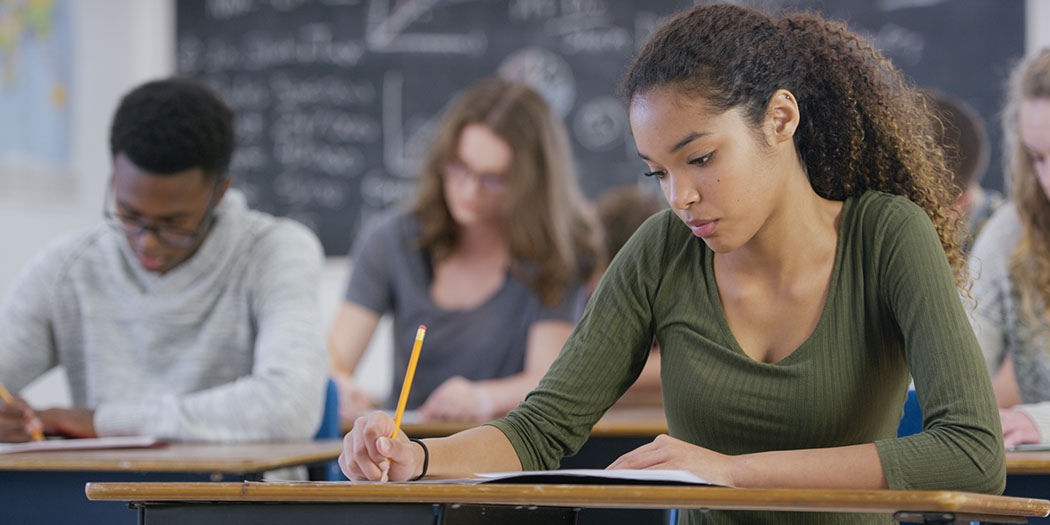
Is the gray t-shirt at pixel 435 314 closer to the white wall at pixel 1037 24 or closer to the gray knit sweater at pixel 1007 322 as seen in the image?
the gray knit sweater at pixel 1007 322

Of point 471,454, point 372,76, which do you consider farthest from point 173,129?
point 372,76

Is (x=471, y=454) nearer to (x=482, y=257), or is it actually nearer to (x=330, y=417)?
(x=330, y=417)

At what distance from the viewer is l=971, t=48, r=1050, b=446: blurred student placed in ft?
6.44

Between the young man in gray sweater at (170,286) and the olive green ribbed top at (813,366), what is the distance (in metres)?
0.77

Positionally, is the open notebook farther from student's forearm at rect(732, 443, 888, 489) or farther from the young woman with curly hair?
student's forearm at rect(732, 443, 888, 489)

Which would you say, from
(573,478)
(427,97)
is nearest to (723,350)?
(573,478)

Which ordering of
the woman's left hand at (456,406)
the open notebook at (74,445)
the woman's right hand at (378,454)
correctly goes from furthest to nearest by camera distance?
the woman's left hand at (456,406), the open notebook at (74,445), the woman's right hand at (378,454)

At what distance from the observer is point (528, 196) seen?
9.02ft

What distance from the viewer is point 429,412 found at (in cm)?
232

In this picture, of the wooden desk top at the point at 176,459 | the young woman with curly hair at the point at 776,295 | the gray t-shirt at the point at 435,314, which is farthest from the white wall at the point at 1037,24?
the wooden desk top at the point at 176,459

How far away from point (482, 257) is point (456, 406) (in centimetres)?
61

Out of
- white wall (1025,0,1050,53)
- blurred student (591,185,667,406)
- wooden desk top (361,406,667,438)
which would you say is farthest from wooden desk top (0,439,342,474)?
white wall (1025,0,1050,53)

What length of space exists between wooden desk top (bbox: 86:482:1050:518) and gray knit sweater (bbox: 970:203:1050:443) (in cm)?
115

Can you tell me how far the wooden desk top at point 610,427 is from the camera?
2.01m
